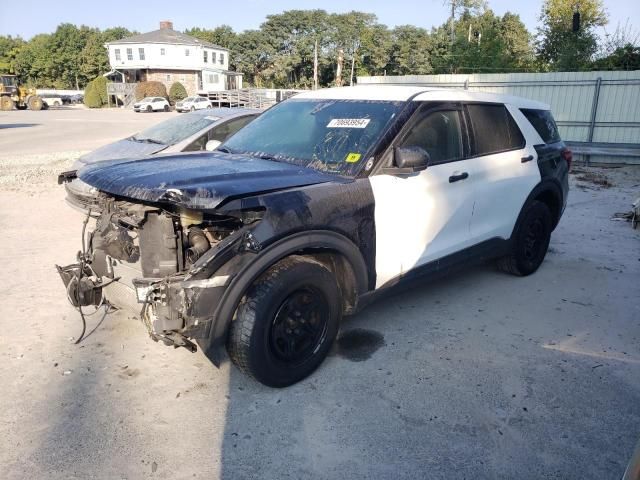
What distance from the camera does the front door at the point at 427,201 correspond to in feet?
11.9

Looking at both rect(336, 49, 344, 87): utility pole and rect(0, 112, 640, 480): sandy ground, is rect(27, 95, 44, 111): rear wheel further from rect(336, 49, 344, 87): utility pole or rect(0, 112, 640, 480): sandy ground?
rect(0, 112, 640, 480): sandy ground

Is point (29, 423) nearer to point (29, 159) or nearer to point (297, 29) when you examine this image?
point (29, 159)

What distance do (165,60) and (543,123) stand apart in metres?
61.3

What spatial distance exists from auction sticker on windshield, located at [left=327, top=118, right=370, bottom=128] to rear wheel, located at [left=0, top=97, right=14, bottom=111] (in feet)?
142

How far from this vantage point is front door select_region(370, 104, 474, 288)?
3.64 metres

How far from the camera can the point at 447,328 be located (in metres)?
4.25

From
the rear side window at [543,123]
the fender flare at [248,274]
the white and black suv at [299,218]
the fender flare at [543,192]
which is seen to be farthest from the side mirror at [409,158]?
the rear side window at [543,123]

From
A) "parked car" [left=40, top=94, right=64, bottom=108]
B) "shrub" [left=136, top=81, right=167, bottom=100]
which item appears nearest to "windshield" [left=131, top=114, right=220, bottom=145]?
"shrub" [left=136, top=81, right=167, bottom=100]

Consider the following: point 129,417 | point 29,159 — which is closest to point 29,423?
point 129,417

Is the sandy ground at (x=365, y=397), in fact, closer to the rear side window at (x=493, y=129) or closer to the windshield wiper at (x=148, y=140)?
the rear side window at (x=493, y=129)

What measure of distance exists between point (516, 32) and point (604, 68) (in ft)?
146

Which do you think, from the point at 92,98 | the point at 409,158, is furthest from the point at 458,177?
the point at 92,98

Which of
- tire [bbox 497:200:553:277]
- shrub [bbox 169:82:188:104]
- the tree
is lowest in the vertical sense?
tire [bbox 497:200:553:277]

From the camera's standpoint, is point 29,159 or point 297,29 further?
point 297,29
